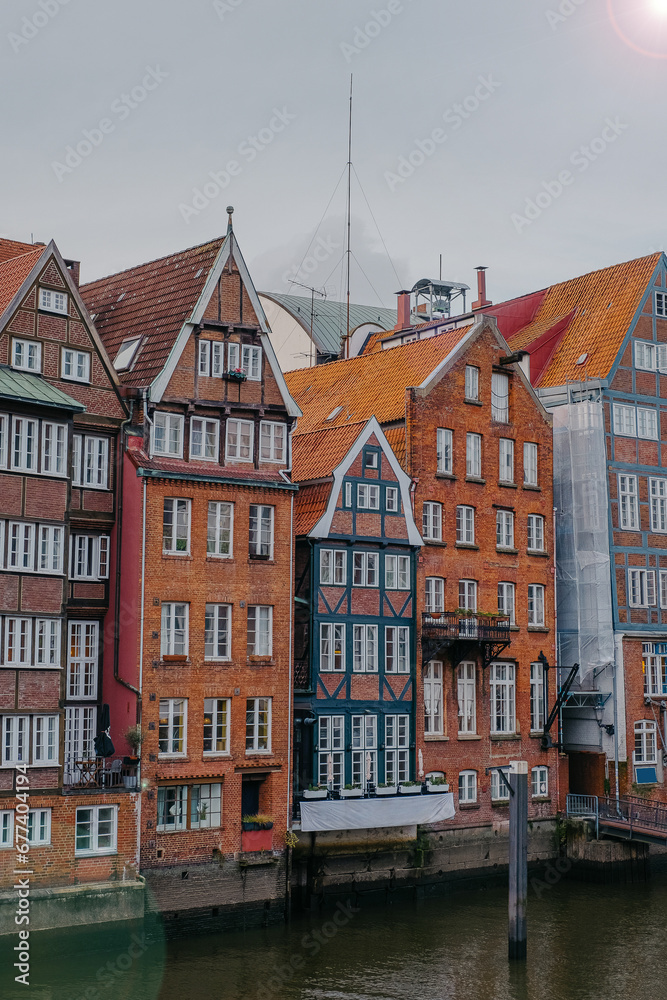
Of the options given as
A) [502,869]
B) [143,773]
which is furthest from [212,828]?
[502,869]

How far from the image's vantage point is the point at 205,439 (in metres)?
45.0

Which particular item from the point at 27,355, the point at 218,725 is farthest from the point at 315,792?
the point at 27,355

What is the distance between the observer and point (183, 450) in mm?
44375

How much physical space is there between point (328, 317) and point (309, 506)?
32.7 metres

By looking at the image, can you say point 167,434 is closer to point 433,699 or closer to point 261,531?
point 261,531

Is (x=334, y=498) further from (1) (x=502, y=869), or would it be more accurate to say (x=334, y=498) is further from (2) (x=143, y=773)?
(1) (x=502, y=869)

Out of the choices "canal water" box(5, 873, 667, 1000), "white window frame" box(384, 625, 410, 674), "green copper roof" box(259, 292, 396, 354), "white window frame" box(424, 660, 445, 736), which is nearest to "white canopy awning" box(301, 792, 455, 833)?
"white window frame" box(424, 660, 445, 736)

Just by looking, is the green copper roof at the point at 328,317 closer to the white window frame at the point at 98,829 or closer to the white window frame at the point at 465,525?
the white window frame at the point at 465,525

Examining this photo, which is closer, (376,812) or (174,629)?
(174,629)

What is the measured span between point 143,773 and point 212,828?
3127 millimetres

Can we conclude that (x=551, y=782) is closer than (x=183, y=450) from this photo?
No

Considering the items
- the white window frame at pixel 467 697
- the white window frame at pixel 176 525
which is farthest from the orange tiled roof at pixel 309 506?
the white window frame at pixel 467 697

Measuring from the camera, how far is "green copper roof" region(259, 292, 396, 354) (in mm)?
75438

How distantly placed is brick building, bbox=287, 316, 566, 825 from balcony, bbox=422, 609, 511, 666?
0.05 metres
